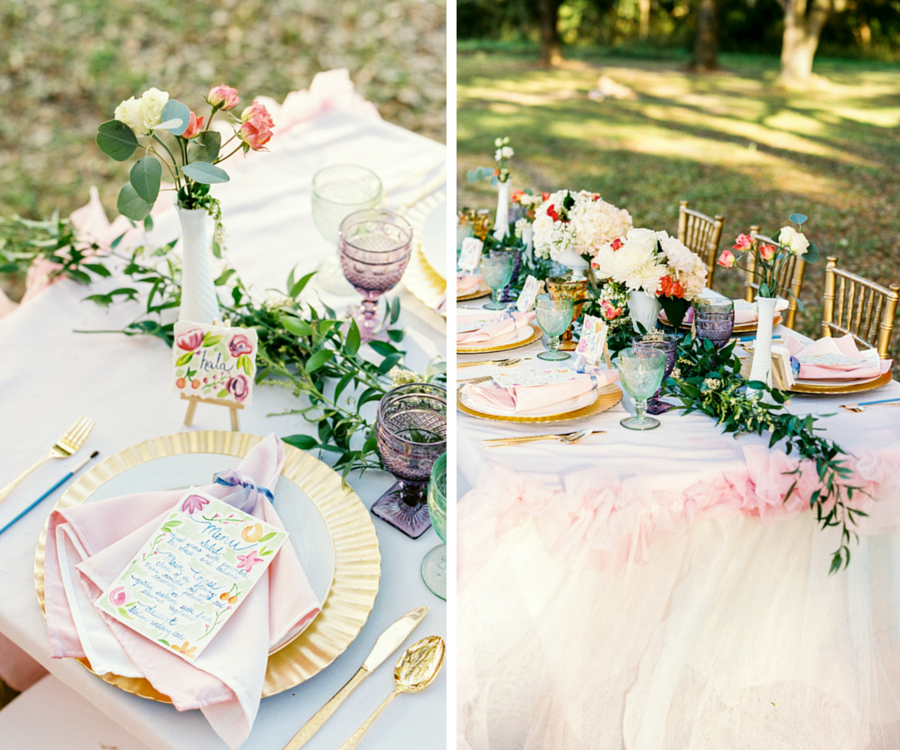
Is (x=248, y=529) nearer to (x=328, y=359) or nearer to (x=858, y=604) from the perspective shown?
(x=328, y=359)

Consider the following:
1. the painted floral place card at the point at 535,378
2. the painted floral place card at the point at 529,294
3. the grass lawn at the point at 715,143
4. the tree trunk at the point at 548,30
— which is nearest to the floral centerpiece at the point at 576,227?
the painted floral place card at the point at 529,294

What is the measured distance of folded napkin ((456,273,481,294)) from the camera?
1958mm

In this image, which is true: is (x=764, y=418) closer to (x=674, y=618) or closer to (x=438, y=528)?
(x=674, y=618)

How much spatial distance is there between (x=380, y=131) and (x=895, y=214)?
4.02 m

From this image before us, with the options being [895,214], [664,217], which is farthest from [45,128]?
[895,214]

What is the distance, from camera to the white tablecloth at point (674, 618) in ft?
4.34

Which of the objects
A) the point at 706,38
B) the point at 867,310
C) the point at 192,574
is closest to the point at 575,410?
the point at 192,574

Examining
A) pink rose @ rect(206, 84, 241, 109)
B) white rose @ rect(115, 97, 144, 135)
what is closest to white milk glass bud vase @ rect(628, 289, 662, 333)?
pink rose @ rect(206, 84, 241, 109)

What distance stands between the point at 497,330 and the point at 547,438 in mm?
406

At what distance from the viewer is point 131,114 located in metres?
1.12

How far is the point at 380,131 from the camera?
8.18 ft

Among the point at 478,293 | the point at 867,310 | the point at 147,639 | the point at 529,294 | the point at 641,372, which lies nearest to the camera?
the point at 147,639

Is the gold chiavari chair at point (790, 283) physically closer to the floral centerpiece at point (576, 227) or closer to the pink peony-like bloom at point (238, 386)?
the floral centerpiece at point (576, 227)

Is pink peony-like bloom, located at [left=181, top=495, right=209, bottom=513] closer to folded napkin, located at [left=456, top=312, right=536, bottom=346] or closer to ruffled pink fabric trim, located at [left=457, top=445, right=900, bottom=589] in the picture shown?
ruffled pink fabric trim, located at [left=457, top=445, right=900, bottom=589]
